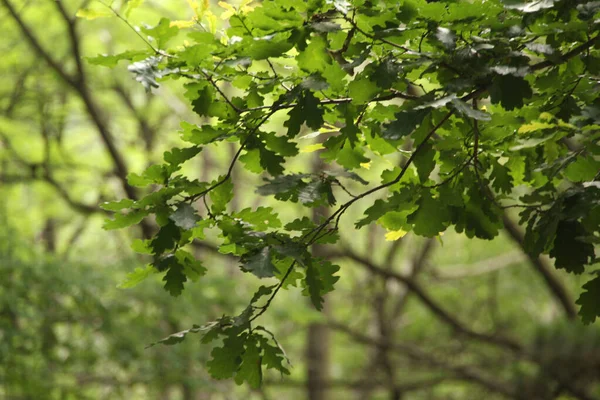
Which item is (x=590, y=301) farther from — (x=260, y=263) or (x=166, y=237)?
(x=166, y=237)

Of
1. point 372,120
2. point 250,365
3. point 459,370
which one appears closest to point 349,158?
point 372,120

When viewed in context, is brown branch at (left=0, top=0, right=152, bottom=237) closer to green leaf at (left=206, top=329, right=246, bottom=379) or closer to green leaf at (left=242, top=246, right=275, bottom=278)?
green leaf at (left=206, top=329, right=246, bottom=379)

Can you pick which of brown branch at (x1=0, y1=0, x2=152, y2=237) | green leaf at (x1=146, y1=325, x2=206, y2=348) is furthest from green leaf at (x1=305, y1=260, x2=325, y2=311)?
brown branch at (x1=0, y1=0, x2=152, y2=237)

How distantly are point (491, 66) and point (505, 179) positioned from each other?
38cm

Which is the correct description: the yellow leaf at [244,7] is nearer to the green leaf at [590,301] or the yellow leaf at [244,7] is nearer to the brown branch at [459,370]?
the green leaf at [590,301]

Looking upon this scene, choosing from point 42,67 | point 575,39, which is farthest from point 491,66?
point 42,67

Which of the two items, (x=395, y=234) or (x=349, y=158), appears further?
(x=395, y=234)

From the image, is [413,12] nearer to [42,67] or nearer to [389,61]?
[389,61]

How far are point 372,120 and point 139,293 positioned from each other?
4342 mm

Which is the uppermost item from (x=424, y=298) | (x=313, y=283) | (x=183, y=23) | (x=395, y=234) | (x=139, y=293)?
(x=424, y=298)

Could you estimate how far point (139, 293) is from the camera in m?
5.48

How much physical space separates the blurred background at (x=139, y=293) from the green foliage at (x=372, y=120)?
1.74m

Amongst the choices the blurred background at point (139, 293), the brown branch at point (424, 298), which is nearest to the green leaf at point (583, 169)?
the blurred background at point (139, 293)

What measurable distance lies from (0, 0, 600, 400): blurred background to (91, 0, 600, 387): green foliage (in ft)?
5.69
